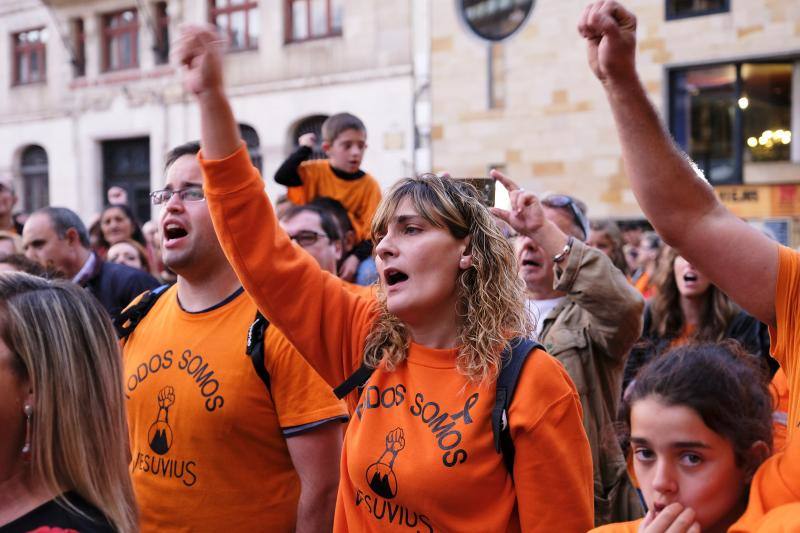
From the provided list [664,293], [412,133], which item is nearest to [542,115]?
[412,133]

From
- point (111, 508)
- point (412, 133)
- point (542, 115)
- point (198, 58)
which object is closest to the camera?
point (111, 508)

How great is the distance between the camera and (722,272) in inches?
84.8

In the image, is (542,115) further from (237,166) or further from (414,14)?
(237,166)

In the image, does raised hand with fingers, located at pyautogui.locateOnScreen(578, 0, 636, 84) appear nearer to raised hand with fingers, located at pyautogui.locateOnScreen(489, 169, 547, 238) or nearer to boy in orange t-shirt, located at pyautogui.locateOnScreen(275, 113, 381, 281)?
raised hand with fingers, located at pyautogui.locateOnScreen(489, 169, 547, 238)

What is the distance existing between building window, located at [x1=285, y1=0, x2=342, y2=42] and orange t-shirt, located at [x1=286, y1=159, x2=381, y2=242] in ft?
35.9

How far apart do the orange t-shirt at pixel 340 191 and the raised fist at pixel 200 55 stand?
4228 millimetres

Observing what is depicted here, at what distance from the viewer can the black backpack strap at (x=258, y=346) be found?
280cm

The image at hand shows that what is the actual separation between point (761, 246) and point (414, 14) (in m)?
14.4

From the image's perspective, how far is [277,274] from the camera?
8.36 feet

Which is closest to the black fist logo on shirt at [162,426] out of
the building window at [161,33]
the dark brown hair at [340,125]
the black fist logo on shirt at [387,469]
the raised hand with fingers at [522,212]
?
the black fist logo on shirt at [387,469]

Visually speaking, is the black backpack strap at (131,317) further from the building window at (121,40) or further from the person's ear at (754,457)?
the building window at (121,40)

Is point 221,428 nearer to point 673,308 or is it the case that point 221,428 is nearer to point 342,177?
point 673,308

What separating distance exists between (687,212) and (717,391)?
44cm

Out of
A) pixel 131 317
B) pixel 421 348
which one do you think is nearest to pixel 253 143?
pixel 131 317
